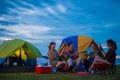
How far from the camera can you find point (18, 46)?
12016mm

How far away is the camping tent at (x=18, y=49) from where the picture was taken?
11.9 metres

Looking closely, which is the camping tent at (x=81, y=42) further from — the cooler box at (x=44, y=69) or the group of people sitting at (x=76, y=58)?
the cooler box at (x=44, y=69)

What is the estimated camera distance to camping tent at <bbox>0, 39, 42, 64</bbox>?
39.1 ft

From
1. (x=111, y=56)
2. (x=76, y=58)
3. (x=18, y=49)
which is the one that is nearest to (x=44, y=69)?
(x=76, y=58)

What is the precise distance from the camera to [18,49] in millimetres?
12211

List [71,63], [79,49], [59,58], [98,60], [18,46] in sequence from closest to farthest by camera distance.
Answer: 1. [98,60]
2. [71,63]
3. [59,58]
4. [18,46]
5. [79,49]

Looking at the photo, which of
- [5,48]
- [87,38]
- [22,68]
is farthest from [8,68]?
[87,38]

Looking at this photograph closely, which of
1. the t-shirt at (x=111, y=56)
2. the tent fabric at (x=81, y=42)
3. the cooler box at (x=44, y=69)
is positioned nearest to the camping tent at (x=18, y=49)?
the tent fabric at (x=81, y=42)

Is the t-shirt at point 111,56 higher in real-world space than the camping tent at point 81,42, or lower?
lower

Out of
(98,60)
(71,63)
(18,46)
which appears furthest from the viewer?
(18,46)

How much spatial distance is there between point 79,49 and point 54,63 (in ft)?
8.95

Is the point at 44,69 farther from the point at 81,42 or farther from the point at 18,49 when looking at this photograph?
the point at 81,42

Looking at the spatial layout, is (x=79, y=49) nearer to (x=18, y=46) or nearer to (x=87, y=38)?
(x=87, y=38)

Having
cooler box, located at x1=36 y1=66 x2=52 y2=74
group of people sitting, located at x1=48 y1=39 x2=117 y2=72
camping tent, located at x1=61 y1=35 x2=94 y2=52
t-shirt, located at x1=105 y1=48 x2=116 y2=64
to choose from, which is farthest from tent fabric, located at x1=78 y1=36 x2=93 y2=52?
t-shirt, located at x1=105 y1=48 x2=116 y2=64
